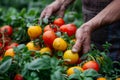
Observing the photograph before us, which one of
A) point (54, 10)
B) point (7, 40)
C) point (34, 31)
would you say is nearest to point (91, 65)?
point (34, 31)

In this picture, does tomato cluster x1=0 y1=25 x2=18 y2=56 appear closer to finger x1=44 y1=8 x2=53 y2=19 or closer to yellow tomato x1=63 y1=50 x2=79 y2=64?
finger x1=44 y1=8 x2=53 y2=19

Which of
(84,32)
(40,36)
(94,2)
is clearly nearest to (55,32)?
(40,36)

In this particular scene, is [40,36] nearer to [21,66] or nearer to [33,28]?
[33,28]

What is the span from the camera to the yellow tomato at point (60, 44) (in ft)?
6.48

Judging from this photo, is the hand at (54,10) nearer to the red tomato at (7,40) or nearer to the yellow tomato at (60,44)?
the red tomato at (7,40)

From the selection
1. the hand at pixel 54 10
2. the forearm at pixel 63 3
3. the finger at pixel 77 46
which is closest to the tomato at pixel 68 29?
the finger at pixel 77 46

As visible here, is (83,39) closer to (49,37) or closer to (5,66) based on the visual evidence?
(49,37)

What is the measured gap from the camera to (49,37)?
205 centimetres

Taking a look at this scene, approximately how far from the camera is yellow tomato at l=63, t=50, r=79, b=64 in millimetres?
1906

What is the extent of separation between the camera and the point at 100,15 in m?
2.12

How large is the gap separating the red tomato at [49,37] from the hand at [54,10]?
1.30 ft

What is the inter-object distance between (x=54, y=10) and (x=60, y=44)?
2.20 feet

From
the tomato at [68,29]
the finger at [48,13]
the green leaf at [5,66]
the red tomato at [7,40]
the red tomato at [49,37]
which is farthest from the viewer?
the finger at [48,13]

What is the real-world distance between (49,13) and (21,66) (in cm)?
75
